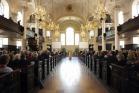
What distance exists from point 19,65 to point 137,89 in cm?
430

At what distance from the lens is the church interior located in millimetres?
7717

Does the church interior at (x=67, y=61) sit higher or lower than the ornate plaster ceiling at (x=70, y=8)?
lower

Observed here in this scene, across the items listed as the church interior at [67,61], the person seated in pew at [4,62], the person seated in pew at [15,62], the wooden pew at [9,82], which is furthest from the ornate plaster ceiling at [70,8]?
the person seated in pew at [4,62]

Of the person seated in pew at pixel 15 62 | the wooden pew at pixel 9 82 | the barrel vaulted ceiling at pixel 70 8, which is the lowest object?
the wooden pew at pixel 9 82

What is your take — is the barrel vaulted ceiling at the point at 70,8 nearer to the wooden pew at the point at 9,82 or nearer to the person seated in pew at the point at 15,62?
the person seated in pew at the point at 15,62

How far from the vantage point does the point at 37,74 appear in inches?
417

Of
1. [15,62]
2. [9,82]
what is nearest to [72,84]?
[15,62]

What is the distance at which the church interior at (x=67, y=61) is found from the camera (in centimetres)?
772

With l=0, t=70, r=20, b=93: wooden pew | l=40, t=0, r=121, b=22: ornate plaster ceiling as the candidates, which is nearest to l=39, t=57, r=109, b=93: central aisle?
l=0, t=70, r=20, b=93: wooden pew

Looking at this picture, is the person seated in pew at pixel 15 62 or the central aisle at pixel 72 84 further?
the central aisle at pixel 72 84

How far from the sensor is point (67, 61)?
33344 millimetres

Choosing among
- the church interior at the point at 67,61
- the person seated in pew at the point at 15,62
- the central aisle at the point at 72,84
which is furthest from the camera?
the central aisle at the point at 72,84

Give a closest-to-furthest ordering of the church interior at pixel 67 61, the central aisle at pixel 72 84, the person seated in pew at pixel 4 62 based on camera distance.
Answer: the person seated in pew at pixel 4 62 → the church interior at pixel 67 61 → the central aisle at pixel 72 84

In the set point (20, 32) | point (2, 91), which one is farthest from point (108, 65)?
point (20, 32)
